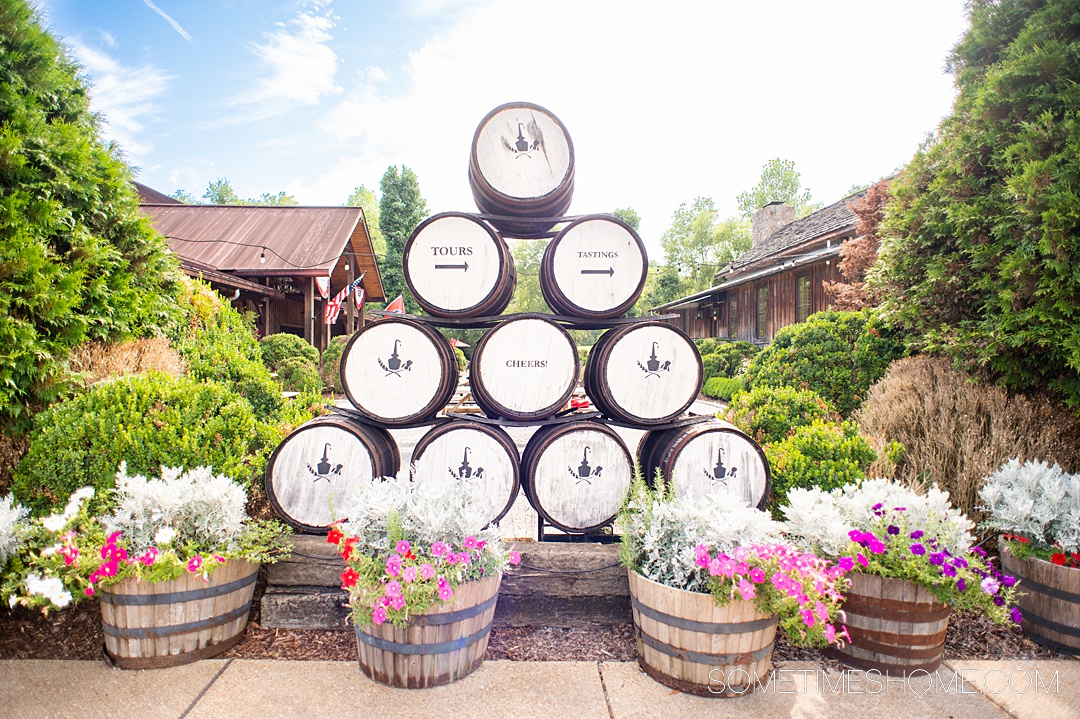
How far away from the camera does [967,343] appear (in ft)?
12.0

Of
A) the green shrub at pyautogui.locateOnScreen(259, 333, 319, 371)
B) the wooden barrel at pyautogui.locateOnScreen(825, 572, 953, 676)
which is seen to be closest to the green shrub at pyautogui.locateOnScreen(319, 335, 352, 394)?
the green shrub at pyautogui.locateOnScreen(259, 333, 319, 371)

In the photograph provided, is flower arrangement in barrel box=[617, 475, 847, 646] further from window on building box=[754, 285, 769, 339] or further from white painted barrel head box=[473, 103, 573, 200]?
window on building box=[754, 285, 769, 339]

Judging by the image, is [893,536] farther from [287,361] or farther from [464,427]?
[287,361]

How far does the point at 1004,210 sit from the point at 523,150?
3142 millimetres

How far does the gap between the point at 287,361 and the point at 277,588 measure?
9.83 metres

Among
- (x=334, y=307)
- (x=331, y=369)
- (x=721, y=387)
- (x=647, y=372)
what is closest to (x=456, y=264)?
(x=647, y=372)

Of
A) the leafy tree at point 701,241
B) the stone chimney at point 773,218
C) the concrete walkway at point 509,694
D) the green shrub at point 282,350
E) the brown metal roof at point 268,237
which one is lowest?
the concrete walkway at point 509,694

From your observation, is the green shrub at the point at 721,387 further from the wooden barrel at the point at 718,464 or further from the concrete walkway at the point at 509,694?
the concrete walkway at the point at 509,694

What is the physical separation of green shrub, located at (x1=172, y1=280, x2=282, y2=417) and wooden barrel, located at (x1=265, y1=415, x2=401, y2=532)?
4.54 feet

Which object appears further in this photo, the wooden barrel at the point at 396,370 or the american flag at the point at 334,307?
the american flag at the point at 334,307

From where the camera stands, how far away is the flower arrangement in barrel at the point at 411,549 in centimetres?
209

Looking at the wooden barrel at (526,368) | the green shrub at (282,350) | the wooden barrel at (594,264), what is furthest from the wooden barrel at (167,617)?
the green shrub at (282,350)

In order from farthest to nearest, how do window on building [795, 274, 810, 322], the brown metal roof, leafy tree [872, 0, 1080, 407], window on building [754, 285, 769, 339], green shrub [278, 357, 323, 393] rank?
window on building [754, 285, 769, 339]
window on building [795, 274, 810, 322]
the brown metal roof
green shrub [278, 357, 323, 393]
leafy tree [872, 0, 1080, 407]

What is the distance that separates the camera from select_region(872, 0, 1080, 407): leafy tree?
3.20 m
